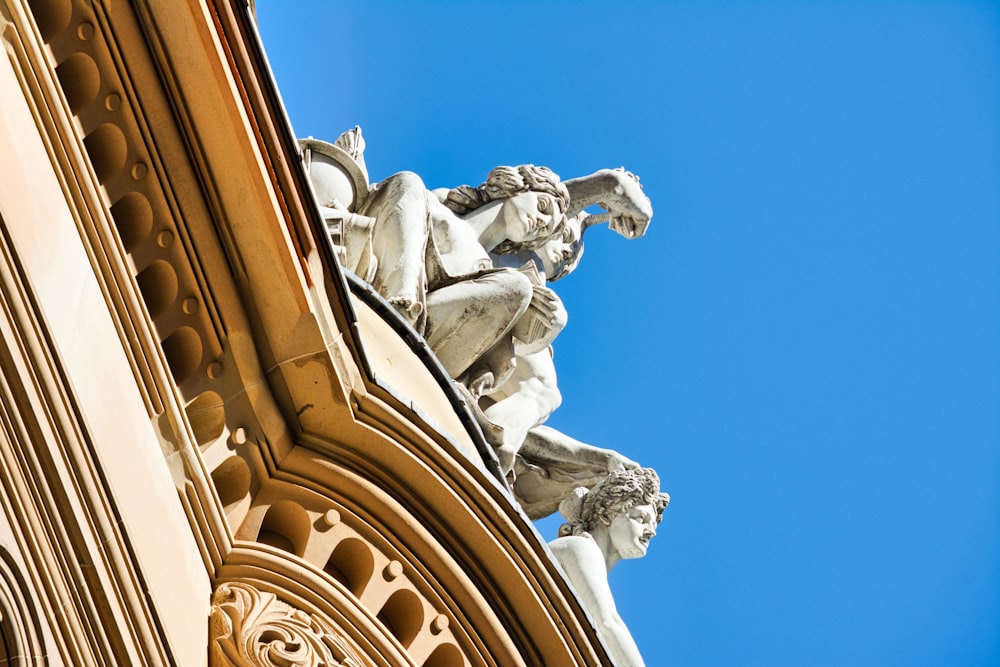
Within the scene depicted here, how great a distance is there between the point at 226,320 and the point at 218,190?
2.24 feet

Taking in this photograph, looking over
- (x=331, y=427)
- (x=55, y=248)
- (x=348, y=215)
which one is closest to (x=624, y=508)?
(x=348, y=215)

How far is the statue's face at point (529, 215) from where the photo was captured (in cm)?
1442

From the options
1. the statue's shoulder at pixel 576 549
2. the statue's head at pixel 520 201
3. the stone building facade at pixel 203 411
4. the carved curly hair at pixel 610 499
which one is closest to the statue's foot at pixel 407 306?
the stone building facade at pixel 203 411

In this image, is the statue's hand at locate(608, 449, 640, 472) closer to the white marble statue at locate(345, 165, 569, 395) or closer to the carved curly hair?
the carved curly hair

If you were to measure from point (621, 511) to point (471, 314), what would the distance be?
8.98ft

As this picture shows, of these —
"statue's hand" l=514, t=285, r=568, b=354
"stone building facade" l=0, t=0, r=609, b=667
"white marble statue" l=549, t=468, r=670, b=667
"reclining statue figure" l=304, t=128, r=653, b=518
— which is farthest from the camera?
"white marble statue" l=549, t=468, r=670, b=667

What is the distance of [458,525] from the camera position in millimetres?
9789

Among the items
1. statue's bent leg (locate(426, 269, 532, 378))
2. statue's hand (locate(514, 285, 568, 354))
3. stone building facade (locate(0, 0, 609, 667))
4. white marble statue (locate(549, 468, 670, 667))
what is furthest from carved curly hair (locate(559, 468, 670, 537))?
stone building facade (locate(0, 0, 609, 667))

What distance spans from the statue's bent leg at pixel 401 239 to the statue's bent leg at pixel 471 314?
0.73 feet

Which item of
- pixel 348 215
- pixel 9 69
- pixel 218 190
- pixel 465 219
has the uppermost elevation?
pixel 465 219

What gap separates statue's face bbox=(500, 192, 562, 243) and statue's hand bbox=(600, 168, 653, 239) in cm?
144

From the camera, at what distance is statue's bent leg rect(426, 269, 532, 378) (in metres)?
12.2

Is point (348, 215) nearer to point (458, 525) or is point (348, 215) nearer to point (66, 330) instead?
point (458, 525)

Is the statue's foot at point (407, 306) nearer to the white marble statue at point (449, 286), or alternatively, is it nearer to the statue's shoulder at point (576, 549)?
the white marble statue at point (449, 286)
